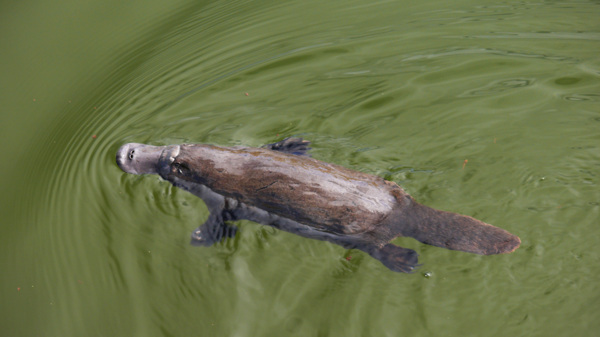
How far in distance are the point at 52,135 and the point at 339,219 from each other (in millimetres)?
3944

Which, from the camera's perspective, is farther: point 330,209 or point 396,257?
point 396,257

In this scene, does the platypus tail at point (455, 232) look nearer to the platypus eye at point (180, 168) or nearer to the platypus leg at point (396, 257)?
the platypus leg at point (396, 257)

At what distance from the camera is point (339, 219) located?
3.55 m

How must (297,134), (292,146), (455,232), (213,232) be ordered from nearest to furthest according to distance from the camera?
(455,232) < (213,232) < (292,146) < (297,134)

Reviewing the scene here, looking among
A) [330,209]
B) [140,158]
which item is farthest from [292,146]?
[140,158]

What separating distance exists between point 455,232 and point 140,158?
3.16 metres

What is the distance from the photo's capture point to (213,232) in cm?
425

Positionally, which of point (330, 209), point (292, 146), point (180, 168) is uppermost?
point (180, 168)

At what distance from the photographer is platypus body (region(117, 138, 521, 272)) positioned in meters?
3.48

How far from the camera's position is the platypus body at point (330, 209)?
3.48m

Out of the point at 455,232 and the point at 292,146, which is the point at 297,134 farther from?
the point at 455,232

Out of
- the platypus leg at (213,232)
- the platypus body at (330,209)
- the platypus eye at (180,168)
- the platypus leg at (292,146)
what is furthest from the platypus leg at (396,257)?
the platypus eye at (180,168)

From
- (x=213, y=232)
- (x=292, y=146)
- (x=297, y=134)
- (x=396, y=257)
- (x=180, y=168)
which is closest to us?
(x=396, y=257)

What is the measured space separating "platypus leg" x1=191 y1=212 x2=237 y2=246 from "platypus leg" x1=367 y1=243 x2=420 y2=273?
51.5 inches
